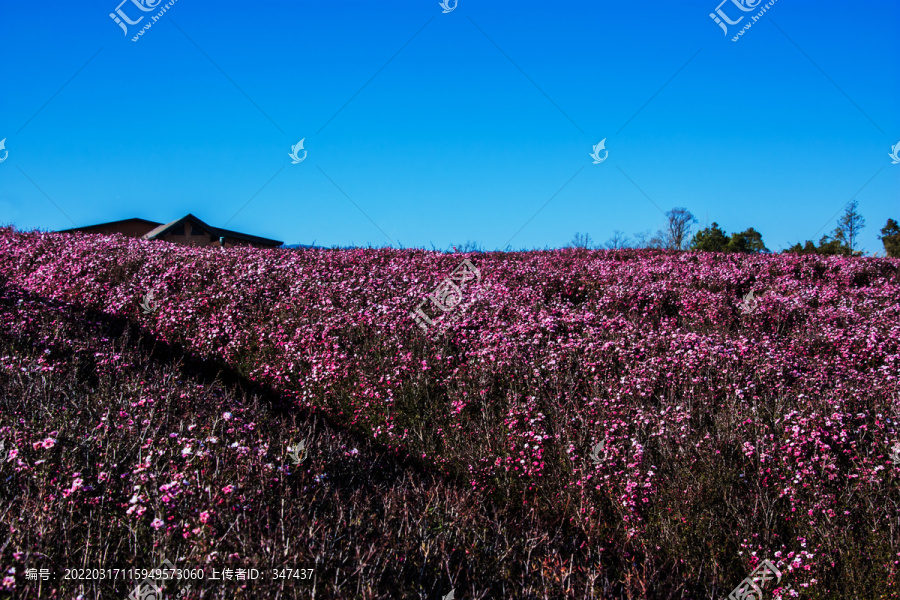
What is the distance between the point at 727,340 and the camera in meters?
7.52

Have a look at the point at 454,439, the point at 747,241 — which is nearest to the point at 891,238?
the point at 747,241

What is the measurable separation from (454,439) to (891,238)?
2109 inches

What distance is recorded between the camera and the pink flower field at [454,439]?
3154mm

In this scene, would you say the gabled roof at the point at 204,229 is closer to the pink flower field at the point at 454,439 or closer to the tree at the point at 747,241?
the pink flower field at the point at 454,439

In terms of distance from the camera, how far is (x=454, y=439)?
6.16 meters

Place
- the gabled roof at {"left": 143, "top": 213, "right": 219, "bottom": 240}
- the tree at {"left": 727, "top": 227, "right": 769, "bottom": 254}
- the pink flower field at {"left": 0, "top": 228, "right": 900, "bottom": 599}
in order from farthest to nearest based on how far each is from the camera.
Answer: the tree at {"left": 727, "top": 227, "right": 769, "bottom": 254}
the gabled roof at {"left": 143, "top": 213, "right": 219, "bottom": 240}
the pink flower field at {"left": 0, "top": 228, "right": 900, "bottom": 599}

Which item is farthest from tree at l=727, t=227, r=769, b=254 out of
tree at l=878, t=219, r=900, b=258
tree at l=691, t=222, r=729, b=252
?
tree at l=878, t=219, r=900, b=258

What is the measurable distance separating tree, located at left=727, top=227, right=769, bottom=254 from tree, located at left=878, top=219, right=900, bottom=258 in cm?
861

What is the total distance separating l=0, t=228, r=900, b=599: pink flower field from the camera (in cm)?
315

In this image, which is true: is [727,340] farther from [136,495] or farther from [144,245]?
[144,245]

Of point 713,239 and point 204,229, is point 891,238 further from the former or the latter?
point 204,229

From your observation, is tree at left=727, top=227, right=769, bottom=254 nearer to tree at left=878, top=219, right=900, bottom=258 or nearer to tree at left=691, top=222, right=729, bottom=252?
tree at left=691, top=222, right=729, bottom=252

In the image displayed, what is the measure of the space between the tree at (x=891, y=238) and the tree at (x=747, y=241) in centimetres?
861

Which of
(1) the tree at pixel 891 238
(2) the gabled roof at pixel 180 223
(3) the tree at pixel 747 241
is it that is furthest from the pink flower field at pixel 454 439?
(1) the tree at pixel 891 238
